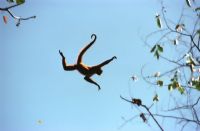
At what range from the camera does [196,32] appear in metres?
6.23

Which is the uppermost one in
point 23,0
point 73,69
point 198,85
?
point 23,0

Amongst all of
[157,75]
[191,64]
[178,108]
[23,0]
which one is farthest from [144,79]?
[23,0]

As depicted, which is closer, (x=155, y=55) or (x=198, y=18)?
(x=155, y=55)

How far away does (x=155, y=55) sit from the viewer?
6.16m

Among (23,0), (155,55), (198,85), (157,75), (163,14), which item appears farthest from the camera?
(157,75)

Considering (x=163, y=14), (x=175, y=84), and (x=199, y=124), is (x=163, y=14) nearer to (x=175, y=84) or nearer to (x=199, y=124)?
(x=175, y=84)

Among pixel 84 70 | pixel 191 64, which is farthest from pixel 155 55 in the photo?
pixel 84 70

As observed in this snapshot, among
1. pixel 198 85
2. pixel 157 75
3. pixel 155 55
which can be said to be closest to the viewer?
pixel 198 85

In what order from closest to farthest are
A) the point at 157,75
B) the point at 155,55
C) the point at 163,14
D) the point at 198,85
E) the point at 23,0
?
1. the point at 23,0
2. the point at 198,85
3. the point at 155,55
4. the point at 163,14
5. the point at 157,75

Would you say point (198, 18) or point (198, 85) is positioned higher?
point (198, 18)

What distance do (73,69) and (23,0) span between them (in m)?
1.11

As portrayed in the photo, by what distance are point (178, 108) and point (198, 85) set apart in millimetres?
1182

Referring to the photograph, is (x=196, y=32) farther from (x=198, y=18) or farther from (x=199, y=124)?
(x=199, y=124)

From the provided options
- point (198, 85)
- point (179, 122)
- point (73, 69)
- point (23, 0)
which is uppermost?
point (23, 0)
